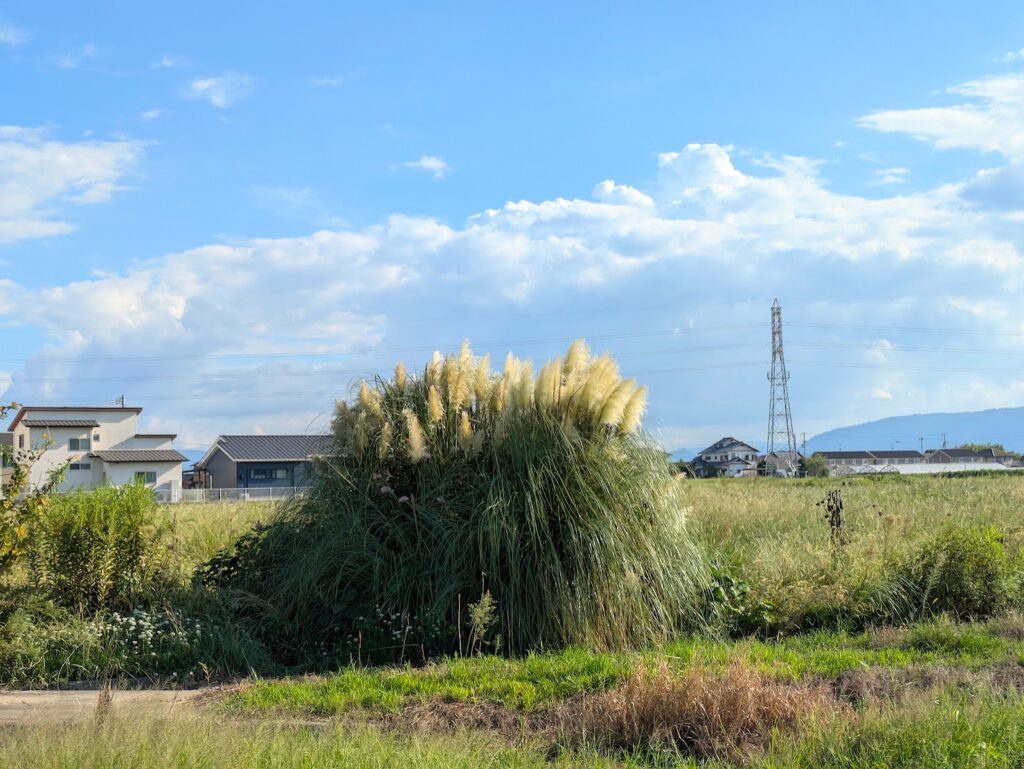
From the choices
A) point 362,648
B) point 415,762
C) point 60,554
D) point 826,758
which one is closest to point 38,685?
point 60,554

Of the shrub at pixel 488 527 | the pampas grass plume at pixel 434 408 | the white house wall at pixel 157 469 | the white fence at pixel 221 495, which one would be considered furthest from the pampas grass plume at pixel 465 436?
the white house wall at pixel 157 469

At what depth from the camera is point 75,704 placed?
634cm

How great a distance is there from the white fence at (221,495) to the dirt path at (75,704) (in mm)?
2709

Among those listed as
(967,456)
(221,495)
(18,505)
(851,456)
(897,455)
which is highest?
(18,505)

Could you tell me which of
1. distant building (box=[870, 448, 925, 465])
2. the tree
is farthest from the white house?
distant building (box=[870, 448, 925, 465])

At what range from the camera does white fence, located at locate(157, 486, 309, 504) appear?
30.7 ft

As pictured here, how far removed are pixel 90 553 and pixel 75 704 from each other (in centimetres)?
268

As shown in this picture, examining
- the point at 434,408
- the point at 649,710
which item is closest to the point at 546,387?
the point at 434,408

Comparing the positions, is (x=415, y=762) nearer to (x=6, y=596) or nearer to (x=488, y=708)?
(x=488, y=708)

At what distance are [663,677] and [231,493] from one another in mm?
49793

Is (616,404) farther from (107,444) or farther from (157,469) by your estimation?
(107,444)

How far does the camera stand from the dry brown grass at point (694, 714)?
5113 millimetres

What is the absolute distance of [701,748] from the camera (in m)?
5.09

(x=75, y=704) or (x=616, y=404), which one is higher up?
(x=616, y=404)
